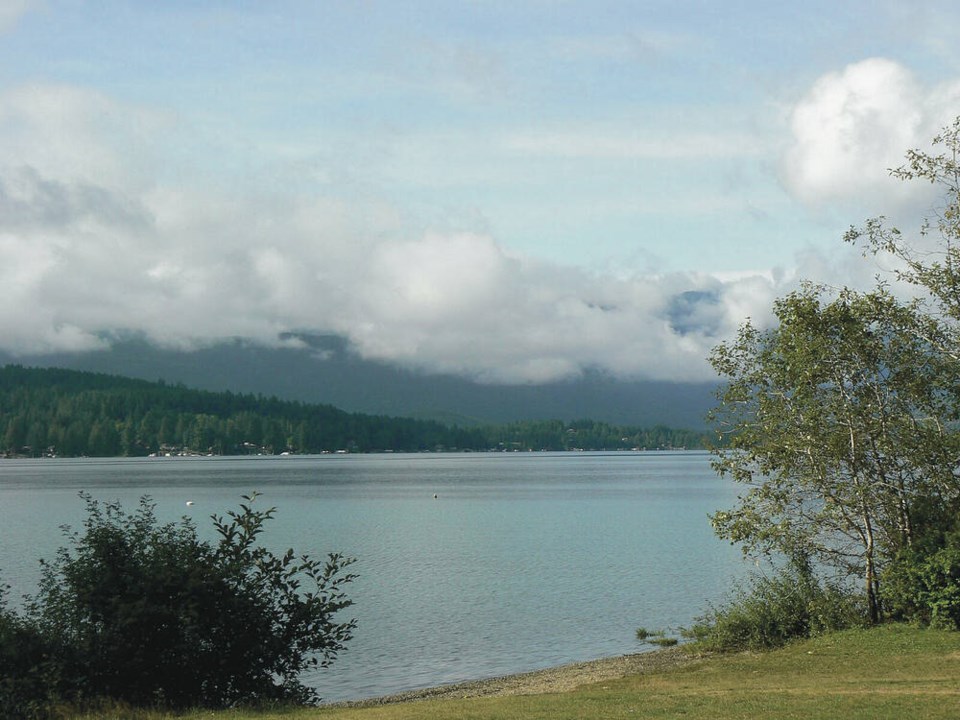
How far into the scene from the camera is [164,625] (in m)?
22.3

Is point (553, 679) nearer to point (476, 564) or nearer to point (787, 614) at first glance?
point (787, 614)

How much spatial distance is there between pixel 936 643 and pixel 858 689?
542 cm

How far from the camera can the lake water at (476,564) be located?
34.4 meters

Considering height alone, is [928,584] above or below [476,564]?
above

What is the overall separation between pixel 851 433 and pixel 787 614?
5.47 meters

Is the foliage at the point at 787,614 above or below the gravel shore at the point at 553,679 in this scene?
above

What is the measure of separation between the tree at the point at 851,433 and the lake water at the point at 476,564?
839cm

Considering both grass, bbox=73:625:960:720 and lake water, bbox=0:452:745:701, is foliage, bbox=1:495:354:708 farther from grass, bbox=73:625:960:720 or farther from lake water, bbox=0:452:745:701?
lake water, bbox=0:452:745:701

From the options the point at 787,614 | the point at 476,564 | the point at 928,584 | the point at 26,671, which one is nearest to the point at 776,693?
the point at 928,584

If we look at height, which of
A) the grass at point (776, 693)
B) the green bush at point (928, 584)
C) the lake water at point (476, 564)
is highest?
the green bush at point (928, 584)

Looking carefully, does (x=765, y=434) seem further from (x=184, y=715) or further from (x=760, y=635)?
(x=184, y=715)

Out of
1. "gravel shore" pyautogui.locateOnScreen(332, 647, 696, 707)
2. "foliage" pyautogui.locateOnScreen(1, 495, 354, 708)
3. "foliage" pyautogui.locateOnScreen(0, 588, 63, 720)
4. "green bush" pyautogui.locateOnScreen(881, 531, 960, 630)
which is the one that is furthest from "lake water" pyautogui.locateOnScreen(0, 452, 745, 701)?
"green bush" pyautogui.locateOnScreen(881, 531, 960, 630)

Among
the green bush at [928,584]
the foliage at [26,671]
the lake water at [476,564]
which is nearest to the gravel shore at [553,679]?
the lake water at [476,564]

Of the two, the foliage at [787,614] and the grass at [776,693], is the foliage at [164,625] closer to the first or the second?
the grass at [776,693]
